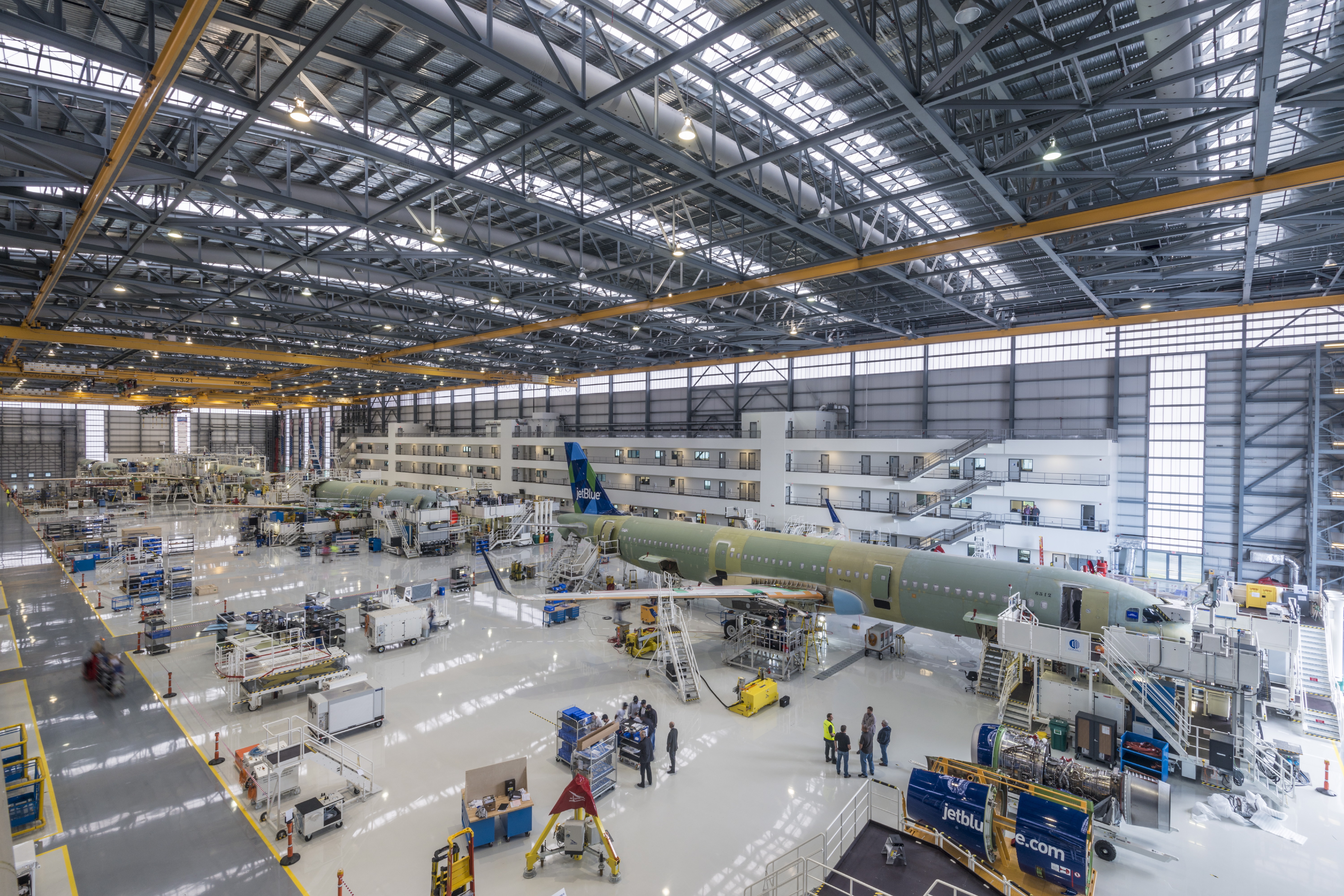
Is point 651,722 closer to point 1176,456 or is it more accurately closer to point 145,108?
point 145,108

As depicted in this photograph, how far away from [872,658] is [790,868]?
42.6ft

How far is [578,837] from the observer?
38.8ft

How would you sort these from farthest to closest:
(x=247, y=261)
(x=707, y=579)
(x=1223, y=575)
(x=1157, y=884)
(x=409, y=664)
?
1. (x=1223, y=575)
2. (x=707, y=579)
3. (x=247, y=261)
4. (x=409, y=664)
5. (x=1157, y=884)

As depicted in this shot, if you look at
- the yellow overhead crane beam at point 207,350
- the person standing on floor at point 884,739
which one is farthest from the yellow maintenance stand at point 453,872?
the yellow overhead crane beam at point 207,350

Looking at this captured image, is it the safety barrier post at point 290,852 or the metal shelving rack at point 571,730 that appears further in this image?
the metal shelving rack at point 571,730

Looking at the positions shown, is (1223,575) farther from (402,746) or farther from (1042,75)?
(402,746)

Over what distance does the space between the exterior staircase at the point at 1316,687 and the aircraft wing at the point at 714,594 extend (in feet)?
48.3

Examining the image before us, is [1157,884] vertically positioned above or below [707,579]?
below

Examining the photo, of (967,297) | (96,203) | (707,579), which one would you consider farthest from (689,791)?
(967,297)

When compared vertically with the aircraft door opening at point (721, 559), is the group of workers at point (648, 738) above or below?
below

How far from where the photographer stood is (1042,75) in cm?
1534

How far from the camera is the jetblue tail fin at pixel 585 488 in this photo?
117 feet

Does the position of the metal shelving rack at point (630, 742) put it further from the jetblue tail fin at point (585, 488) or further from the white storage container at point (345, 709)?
the jetblue tail fin at point (585, 488)

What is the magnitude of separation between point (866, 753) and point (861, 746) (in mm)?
187
